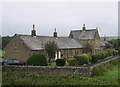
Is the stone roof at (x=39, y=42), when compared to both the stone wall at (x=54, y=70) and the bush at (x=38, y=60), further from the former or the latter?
the stone wall at (x=54, y=70)

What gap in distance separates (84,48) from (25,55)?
21.1 meters

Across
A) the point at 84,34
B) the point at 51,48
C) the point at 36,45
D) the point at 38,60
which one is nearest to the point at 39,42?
the point at 36,45

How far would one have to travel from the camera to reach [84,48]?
5562 cm

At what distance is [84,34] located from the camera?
63094 mm

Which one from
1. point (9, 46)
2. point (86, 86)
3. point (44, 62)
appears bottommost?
point (86, 86)

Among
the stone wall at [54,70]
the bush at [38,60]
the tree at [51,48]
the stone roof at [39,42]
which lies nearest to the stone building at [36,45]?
the stone roof at [39,42]

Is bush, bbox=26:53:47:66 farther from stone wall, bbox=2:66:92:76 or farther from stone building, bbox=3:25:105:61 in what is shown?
stone building, bbox=3:25:105:61

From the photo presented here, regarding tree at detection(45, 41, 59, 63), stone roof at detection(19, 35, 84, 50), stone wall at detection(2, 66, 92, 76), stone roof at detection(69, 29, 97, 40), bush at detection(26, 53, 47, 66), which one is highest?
stone roof at detection(69, 29, 97, 40)

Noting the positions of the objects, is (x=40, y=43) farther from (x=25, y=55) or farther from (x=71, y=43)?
(x=71, y=43)

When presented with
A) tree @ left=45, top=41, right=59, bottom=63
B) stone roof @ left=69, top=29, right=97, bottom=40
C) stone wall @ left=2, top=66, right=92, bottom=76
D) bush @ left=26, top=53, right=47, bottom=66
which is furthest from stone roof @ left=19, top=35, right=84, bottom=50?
stone wall @ left=2, top=66, right=92, bottom=76

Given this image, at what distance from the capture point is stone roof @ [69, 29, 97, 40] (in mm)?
60831

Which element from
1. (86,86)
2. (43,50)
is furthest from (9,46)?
(86,86)

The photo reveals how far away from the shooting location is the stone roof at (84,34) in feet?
200

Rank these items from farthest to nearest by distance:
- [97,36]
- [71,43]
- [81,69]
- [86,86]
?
[97,36], [71,43], [81,69], [86,86]
